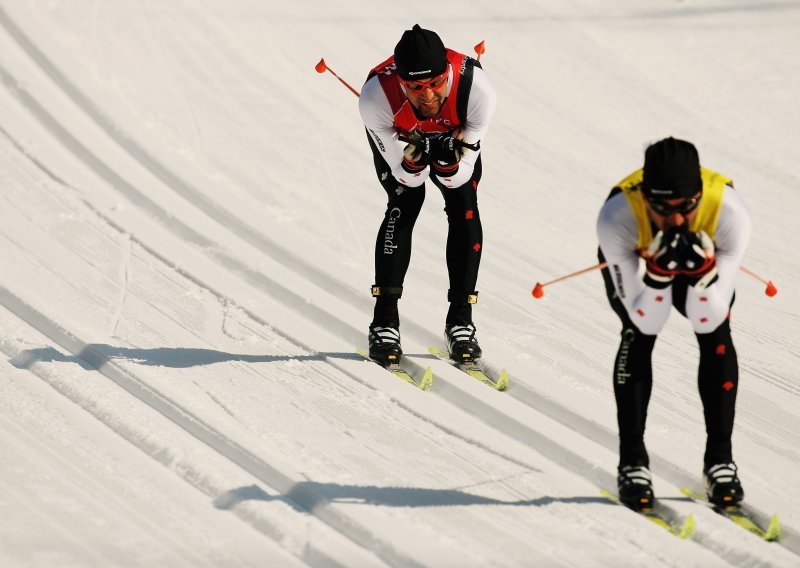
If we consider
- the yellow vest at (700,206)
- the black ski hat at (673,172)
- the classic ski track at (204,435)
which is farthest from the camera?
the classic ski track at (204,435)

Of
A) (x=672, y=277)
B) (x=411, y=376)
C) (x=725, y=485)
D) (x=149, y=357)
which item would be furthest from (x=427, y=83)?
(x=725, y=485)

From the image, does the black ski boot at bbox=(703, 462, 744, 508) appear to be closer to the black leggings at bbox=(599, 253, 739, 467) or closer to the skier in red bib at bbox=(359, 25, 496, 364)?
the black leggings at bbox=(599, 253, 739, 467)

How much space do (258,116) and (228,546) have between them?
523 cm

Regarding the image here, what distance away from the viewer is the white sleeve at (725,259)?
14.0ft

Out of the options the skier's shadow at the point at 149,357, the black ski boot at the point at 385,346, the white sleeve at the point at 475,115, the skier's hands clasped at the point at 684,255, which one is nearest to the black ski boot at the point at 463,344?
the black ski boot at the point at 385,346

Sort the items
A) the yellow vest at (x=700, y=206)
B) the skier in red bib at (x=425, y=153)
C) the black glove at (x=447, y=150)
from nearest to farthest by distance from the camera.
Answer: the yellow vest at (x=700, y=206), the skier in red bib at (x=425, y=153), the black glove at (x=447, y=150)

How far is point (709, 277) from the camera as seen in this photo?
4270 millimetres

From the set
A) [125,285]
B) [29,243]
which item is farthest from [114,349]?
[29,243]

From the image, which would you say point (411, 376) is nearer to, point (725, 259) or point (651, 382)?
point (651, 382)

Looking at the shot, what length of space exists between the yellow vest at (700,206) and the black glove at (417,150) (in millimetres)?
1349

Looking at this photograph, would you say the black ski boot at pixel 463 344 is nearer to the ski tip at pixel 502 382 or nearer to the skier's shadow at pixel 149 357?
the ski tip at pixel 502 382

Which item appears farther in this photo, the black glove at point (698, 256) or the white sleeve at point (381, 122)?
the white sleeve at point (381, 122)

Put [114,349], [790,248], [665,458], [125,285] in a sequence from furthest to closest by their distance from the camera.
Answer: [790,248], [125,285], [114,349], [665,458]

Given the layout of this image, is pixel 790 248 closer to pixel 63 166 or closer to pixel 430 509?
pixel 430 509
